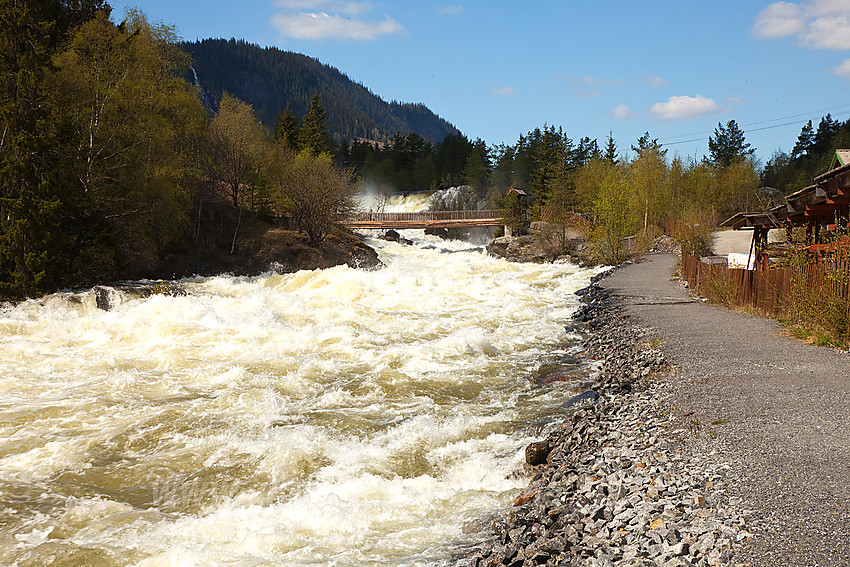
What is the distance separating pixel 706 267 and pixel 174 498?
18174 mm

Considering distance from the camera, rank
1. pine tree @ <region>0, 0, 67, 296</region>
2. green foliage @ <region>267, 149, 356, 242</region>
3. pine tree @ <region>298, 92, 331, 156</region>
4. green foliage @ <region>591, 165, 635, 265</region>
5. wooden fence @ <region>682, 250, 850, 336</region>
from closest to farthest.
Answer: wooden fence @ <region>682, 250, 850, 336</region> < pine tree @ <region>0, 0, 67, 296</region> < green foliage @ <region>267, 149, 356, 242</region> < green foliage @ <region>591, 165, 635, 265</region> < pine tree @ <region>298, 92, 331, 156</region>

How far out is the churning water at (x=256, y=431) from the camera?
5.93 m

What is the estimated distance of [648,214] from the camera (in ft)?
184

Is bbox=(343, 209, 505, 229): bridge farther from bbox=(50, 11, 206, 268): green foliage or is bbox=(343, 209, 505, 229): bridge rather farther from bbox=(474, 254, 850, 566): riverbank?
bbox=(474, 254, 850, 566): riverbank

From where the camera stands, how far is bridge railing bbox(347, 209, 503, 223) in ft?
200

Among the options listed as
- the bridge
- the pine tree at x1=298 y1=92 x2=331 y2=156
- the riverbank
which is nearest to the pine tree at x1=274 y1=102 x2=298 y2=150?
the pine tree at x1=298 y1=92 x2=331 y2=156

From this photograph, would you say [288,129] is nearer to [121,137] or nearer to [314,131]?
[314,131]

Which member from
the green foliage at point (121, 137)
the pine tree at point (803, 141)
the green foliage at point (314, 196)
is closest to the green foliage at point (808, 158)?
the pine tree at point (803, 141)

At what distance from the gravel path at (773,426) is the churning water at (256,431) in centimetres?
245

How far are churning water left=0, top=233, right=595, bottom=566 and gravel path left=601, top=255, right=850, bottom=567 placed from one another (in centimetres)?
245

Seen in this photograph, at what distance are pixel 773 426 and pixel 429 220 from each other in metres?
55.7

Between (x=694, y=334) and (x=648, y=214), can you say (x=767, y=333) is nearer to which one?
(x=694, y=334)

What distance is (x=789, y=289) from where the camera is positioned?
13.2 meters

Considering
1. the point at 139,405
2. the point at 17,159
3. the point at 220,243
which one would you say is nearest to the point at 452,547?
the point at 139,405
